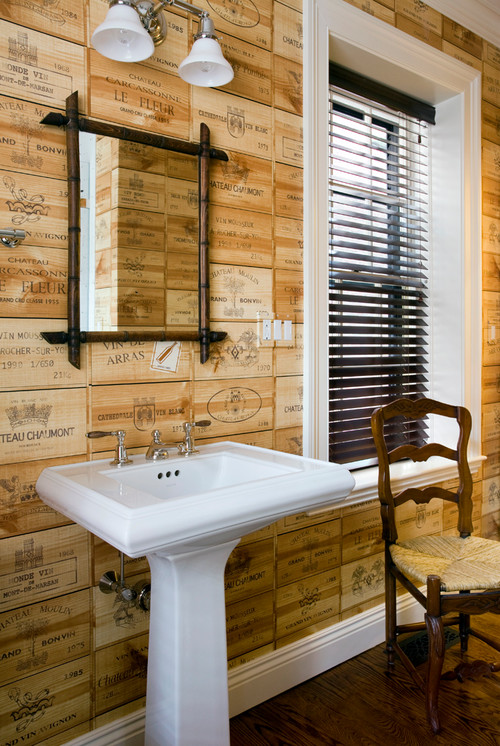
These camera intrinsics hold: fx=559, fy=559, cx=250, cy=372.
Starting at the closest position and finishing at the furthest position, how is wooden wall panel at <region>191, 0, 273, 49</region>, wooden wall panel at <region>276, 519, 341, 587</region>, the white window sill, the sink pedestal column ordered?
the sink pedestal column → wooden wall panel at <region>191, 0, 273, 49</region> → wooden wall panel at <region>276, 519, 341, 587</region> → the white window sill

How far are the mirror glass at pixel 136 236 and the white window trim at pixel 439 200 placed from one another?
0.52 m

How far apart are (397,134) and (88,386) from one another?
202 centimetres

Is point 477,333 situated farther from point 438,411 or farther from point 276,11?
point 276,11

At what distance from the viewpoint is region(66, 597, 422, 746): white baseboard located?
Answer: 1600mm

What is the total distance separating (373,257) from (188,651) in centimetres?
183

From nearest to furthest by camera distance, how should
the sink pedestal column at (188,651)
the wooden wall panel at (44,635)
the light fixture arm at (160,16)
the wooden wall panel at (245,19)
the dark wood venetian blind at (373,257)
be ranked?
1. the sink pedestal column at (188,651)
2. the wooden wall panel at (44,635)
3. the light fixture arm at (160,16)
4. the wooden wall panel at (245,19)
5. the dark wood venetian blind at (373,257)

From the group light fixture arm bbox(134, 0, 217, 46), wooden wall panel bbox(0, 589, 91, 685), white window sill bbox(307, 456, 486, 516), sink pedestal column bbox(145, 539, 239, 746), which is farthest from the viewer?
white window sill bbox(307, 456, 486, 516)

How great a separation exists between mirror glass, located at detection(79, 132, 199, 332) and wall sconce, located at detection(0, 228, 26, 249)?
17cm

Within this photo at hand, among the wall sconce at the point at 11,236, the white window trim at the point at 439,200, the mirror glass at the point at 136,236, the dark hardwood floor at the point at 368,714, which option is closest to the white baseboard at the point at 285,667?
the dark hardwood floor at the point at 368,714

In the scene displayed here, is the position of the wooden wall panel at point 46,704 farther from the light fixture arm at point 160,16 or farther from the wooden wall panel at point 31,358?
the light fixture arm at point 160,16

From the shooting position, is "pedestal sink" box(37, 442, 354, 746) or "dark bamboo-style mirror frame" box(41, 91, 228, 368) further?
"dark bamboo-style mirror frame" box(41, 91, 228, 368)

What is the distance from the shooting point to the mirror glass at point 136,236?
1532mm

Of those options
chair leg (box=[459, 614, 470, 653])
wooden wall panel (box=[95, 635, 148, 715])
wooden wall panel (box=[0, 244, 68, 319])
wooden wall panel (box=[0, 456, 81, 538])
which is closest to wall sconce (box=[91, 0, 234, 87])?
wooden wall panel (box=[0, 244, 68, 319])

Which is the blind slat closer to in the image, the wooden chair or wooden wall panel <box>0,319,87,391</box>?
the wooden chair
